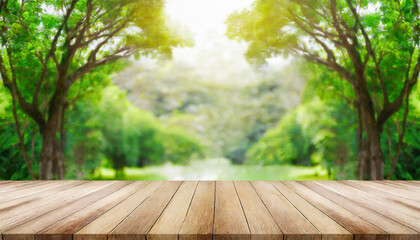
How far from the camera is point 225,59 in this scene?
380 cm

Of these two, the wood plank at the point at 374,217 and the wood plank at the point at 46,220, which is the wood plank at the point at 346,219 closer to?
the wood plank at the point at 374,217

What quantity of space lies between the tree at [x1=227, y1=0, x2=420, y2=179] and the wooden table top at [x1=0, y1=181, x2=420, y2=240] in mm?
1137

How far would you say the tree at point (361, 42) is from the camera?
3.16m

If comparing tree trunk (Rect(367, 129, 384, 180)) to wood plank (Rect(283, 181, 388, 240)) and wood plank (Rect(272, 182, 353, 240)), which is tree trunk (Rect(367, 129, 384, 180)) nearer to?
wood plank (Rect(283, 181, 388, 240))

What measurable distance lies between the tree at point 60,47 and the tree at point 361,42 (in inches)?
38.8

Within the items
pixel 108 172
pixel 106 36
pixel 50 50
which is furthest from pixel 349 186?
pixel 50 50

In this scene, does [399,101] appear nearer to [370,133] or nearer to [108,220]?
[370,133]

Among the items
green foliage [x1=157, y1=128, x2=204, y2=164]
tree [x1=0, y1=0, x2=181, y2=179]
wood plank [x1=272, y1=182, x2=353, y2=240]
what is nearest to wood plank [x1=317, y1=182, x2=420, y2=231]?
wood plank [x1=272, y1=182, x2=353, y2=240]

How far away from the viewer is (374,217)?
1.47 m

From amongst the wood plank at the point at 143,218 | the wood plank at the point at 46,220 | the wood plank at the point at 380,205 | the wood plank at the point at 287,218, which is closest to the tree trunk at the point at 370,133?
the wood plank at the point at 380,205

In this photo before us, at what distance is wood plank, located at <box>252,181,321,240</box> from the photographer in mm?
1233

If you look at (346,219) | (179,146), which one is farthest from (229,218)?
(179,146)

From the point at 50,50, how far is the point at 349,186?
306 centimetres

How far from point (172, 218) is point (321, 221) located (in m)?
0.66
